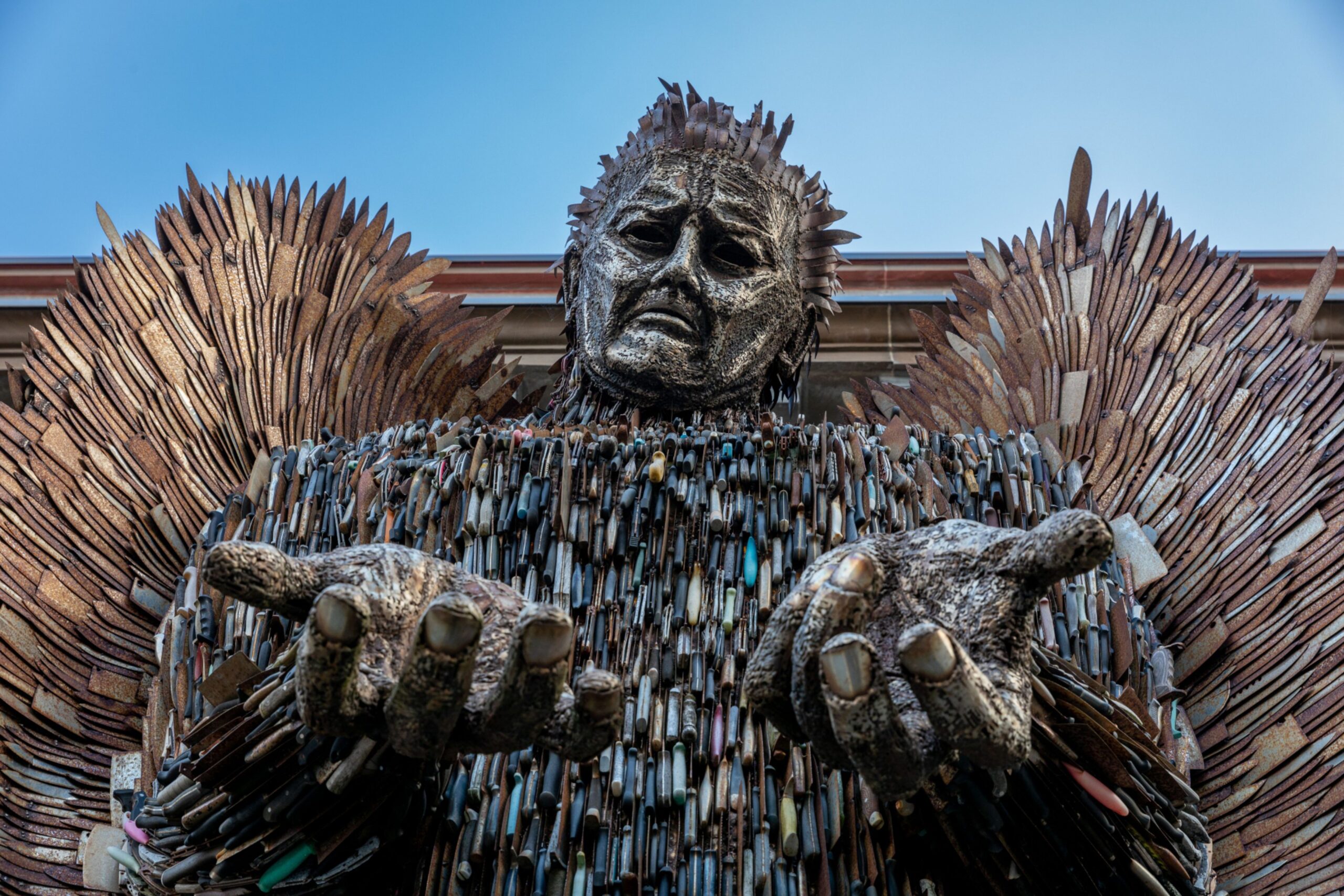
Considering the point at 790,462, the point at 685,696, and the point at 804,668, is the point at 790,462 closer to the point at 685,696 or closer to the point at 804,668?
the point at 685,696

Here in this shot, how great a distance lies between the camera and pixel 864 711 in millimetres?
3189

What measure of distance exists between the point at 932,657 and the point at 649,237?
9.23ft

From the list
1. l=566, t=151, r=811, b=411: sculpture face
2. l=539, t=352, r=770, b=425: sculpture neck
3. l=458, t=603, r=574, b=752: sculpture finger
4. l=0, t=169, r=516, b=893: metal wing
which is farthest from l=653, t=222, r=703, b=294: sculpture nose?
l=458, t=603, r=574, b=752: sculpture finger

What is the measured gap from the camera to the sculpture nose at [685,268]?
5.55m

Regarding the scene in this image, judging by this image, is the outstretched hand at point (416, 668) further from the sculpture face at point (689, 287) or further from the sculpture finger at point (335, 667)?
the sculpture face at point (689, 287)

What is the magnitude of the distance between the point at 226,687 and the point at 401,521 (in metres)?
0.68

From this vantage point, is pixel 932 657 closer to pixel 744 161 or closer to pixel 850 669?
pixel 850 669

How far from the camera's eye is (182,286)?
6062 millimetres

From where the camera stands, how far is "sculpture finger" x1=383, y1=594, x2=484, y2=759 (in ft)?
10.4

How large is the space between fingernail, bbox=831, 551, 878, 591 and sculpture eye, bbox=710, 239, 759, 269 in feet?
7.60

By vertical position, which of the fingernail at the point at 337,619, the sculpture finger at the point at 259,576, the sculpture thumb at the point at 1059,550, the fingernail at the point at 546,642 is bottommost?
the fingernail at the point at 546,642

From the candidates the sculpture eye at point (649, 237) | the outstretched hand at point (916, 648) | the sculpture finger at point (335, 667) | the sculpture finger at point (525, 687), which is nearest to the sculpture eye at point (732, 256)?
the sculpture eye at point (649, 237)

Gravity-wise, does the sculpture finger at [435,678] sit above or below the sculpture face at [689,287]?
below

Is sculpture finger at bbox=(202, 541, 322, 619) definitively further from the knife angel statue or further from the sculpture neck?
the sculpture neck
